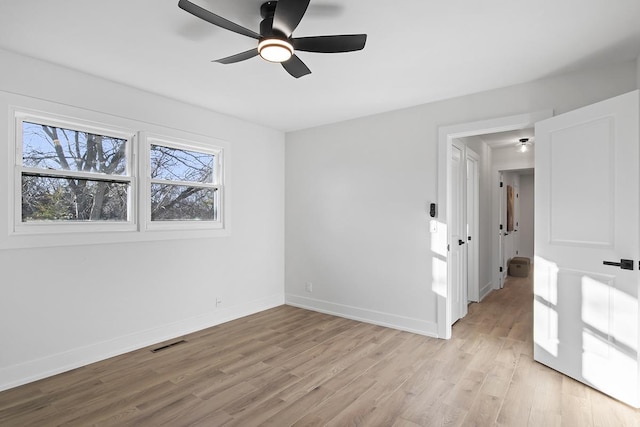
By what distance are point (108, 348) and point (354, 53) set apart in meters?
3.45

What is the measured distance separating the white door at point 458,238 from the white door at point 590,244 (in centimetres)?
111

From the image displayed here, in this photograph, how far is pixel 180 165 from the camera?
3.93 metres

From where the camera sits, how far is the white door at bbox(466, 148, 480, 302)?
16.0 feet

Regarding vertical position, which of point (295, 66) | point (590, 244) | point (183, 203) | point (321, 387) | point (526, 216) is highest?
point (295, 66)

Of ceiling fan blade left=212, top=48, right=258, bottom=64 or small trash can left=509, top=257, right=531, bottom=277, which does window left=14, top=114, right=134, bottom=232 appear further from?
small trash can left=509, top=257, right=531, bottom=277

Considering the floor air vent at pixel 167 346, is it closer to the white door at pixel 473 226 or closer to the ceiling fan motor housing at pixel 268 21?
the ceiling fan motor housing at pixel 268 21

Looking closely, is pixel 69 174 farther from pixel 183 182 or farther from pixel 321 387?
pixel 321 387

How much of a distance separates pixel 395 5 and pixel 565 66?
1788 mm

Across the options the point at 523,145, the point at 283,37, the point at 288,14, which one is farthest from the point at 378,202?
the point at 523,145

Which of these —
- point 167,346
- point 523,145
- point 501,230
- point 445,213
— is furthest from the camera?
point 501,230

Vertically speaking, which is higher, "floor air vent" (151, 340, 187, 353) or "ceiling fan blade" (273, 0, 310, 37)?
"ceiling fan blade" (273, 0, 310, 37)

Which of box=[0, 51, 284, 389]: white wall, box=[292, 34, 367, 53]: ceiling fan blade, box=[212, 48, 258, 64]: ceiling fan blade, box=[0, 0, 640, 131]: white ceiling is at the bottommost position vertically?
box=[0, 51, 284, 389]: white wall

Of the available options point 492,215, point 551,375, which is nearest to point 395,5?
point 551,375

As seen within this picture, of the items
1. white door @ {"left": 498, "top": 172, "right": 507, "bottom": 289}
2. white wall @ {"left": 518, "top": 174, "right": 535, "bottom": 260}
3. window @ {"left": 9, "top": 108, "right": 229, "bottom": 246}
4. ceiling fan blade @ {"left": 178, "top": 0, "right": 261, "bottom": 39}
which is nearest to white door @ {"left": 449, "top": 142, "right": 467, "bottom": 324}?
white door @ {"left": 498, "top": 172, "right": 507, "bottom": 289}
